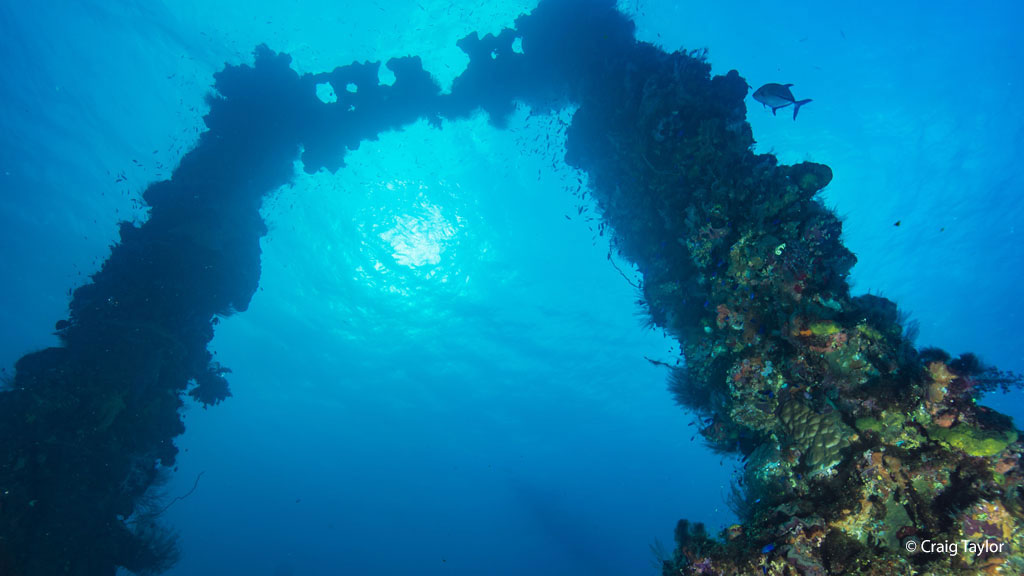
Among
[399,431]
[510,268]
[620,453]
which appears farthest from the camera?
[620,453]

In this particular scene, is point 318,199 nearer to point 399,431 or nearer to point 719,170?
point 719,170

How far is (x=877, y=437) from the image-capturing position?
4691 mm

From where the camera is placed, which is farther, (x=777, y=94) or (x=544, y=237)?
(x=544, y=237)

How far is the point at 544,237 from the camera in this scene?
72.0 feet

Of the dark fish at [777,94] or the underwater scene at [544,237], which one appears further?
the dark fish at [777,94]

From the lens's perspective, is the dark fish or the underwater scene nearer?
the underwater scene

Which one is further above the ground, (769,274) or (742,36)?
(742,36)

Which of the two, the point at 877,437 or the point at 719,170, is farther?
the point at 719,170

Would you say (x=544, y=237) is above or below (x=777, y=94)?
above

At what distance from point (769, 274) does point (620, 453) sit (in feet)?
149

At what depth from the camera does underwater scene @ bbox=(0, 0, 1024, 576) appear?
4.96 metres

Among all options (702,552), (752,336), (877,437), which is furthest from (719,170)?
(702,552)

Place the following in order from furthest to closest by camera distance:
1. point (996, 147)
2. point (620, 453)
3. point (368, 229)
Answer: point (620, 453) → point (368, 229) → point (996, 147)

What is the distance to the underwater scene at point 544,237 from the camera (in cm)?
496
